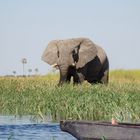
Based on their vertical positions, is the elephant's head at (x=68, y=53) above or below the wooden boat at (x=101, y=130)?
above

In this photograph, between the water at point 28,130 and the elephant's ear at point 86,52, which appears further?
the elephant's ear at point 86,52

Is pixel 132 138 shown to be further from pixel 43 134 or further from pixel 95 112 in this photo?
pixel 95 112

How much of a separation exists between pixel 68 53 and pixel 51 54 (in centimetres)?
82

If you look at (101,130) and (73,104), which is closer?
(101,130)

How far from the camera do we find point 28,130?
13688mm

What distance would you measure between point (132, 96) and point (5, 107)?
3.03 metres

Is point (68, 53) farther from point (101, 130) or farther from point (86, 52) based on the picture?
point (101, 130)

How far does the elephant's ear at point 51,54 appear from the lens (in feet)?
80.6

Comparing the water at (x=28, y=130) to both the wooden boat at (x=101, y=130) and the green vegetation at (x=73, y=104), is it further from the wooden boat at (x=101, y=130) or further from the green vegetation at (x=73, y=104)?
the wooden boat at (x=101, y=130)

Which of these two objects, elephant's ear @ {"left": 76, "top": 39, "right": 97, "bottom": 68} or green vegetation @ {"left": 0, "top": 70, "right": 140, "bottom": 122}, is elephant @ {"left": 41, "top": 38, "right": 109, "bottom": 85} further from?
green vegetation @ {"left": 0, "top": 70, "right": 140, "bottom": 122}

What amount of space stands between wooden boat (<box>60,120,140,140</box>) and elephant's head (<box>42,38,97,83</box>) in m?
12.6

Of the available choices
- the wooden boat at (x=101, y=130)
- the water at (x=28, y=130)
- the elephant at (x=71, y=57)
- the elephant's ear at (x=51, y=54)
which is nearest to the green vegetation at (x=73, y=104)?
the water at (x=28, y=130)

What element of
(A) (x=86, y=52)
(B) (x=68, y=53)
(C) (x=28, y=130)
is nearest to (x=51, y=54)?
(B) (x=68, y=53)

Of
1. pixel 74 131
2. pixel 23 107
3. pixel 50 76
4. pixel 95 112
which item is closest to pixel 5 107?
pixel 23 107
